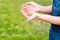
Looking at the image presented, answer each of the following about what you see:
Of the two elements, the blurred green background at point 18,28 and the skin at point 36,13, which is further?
the blurred green background at point 18,28

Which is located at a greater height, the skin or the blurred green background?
the skin

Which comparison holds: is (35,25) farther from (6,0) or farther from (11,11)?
(6,0)

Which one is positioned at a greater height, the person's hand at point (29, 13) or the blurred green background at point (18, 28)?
the person's hand at point (29, 13)

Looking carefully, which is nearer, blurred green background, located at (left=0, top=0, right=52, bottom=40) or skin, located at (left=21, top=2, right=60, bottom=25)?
skin, located at (left=21, top=2, right=60, bottom=25)

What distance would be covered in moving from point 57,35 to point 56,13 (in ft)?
0.55

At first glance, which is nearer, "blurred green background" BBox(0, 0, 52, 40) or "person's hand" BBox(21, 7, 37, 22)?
"person's hand" BBox(21, 7, 37, 22)

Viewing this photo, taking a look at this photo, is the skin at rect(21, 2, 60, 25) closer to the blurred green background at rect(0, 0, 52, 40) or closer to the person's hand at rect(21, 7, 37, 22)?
the person's hand at rect(21, 7, 37, 22)

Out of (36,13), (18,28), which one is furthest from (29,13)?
(18,28)

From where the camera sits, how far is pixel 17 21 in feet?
16.7

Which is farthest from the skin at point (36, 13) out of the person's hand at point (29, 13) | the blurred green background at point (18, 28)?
the blurred green background at point (18, 28)

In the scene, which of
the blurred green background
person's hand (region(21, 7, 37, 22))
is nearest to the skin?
person's hand (region(21, 7, 37, 22))

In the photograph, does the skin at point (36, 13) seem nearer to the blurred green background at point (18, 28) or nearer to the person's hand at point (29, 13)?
the person's hand at point (29, 13)

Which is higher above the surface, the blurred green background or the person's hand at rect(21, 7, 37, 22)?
the person's hand at rect(21, 7, 37, 22)

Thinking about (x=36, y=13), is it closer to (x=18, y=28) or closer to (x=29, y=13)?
(x=29, y=13)
